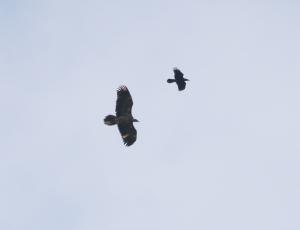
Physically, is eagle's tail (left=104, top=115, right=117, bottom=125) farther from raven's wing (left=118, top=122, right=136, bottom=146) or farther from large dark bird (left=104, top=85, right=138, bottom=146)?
raven's wing (left=118, top=122, right=136, bottom=146)

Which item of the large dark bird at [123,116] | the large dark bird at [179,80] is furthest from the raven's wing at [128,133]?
the large dark bird at [179,80]

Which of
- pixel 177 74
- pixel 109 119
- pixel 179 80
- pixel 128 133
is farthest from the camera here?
pixel 179 80

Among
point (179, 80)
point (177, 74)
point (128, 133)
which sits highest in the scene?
point (177, 74)

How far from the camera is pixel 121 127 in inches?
1484

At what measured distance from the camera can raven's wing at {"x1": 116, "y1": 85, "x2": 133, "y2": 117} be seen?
121 feet

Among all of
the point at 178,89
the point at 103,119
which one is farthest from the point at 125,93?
the point at 178,89

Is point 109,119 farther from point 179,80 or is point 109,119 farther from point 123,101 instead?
point 179,80

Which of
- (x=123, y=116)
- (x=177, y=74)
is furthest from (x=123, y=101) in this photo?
(x=177, y=74)

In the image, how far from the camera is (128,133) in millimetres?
38125

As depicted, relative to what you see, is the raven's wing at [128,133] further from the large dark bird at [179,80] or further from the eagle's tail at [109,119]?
the large dark bird at [179,80]

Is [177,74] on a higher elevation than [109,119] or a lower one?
higher

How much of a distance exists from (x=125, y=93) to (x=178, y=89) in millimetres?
6006

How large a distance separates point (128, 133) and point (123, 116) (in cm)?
140

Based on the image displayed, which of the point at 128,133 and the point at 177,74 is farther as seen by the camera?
the point at 177,74
